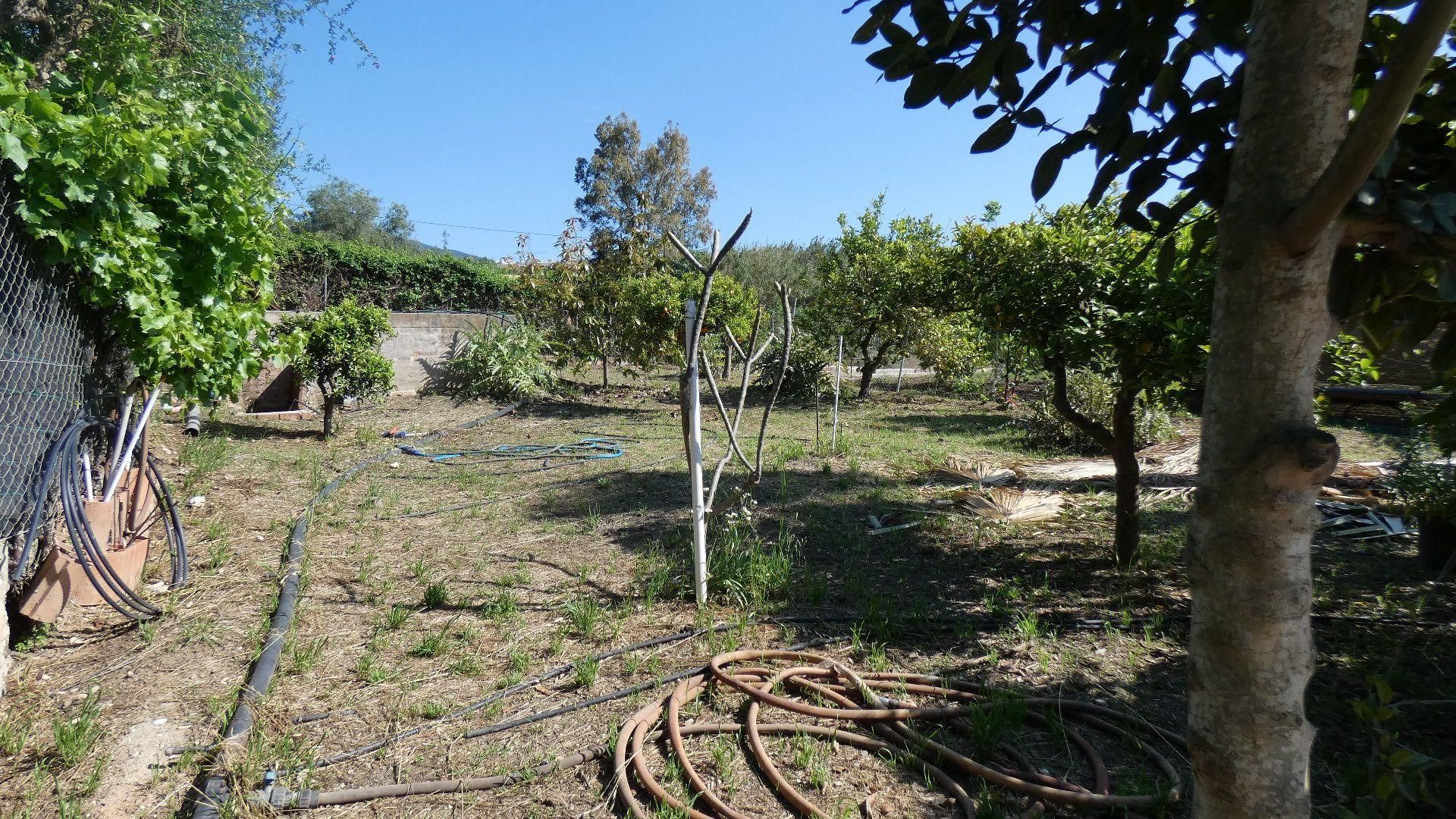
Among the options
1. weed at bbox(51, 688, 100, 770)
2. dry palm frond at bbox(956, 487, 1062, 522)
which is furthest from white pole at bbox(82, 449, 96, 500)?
dry palm frond at bbox(956, 487, 1062, 522)

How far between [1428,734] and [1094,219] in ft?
10.2

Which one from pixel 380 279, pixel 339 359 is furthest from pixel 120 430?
pixel 380 279

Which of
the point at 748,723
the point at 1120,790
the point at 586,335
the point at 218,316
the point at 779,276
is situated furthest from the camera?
the point at 779,276

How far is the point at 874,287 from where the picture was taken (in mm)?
14109

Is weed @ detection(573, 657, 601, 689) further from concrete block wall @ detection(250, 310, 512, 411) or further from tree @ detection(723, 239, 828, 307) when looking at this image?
tree @ detection(723, 239, 828, 307)

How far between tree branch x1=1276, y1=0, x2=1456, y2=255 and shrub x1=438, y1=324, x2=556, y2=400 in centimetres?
1262

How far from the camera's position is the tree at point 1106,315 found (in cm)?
400

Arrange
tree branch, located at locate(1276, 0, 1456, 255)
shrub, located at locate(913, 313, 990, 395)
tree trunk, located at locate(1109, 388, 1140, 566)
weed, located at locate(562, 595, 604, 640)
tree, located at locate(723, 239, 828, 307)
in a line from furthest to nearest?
tree, located at locate(723, 239, 828, 307), shrub, located at locate(913, 313, 990, 395), tree trunk, located at locate(1109, 388, 1140, 566), weed, located at locate(562, 595, 604, 640), tree branch, located at locate(1276, 0, 1456, 255)

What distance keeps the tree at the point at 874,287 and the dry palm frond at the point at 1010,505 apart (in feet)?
24.4

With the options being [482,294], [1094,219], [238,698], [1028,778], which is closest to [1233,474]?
[1028,778]

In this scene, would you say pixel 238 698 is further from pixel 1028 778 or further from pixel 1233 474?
pixel 1233 474

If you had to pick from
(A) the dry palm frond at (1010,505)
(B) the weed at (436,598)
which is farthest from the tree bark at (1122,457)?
(B) the weed at (436,598)

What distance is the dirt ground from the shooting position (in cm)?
255

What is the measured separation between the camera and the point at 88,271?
377 centimetres
